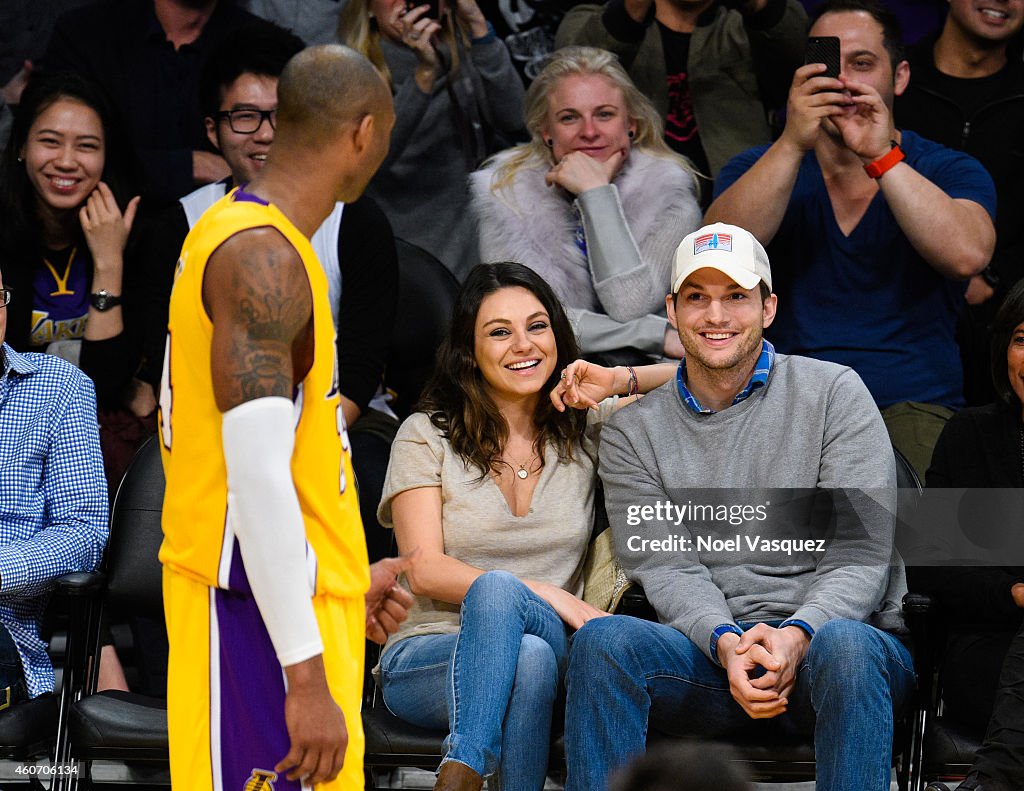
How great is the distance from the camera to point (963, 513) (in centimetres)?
371

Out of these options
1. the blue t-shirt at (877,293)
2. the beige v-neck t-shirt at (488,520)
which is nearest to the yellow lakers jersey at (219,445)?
the beige v-neck t-shirt at (488,520)

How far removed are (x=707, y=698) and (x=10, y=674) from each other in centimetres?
172

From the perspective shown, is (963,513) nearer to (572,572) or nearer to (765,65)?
(572,572)

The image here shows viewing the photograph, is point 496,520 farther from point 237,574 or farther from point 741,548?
point 237,574

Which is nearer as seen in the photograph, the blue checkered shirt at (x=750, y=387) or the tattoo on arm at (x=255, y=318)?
the tattoo on arm at (x=255, y=318)

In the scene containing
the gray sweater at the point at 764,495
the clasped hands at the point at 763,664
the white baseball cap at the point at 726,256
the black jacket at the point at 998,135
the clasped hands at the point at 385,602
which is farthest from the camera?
the black jacket at the point at 998,135

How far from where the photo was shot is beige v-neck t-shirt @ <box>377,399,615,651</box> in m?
3.68

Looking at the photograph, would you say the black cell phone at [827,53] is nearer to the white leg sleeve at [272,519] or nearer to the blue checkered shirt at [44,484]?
the blue checkered shirt at [44,484]

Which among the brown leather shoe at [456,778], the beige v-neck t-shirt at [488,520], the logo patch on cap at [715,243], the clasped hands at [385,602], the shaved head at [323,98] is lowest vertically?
the brown leather shoe at [456,778]

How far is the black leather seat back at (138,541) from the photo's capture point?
12.6ft

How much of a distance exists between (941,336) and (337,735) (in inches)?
107

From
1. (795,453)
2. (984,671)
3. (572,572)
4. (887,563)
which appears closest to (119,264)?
(572,572)

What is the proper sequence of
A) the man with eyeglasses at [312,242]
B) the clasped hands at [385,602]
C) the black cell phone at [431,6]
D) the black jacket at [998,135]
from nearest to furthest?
the clasped hands at [385,602] < the man with eyeglasses at [312,242] < the black jacket at [998,135] < the black cell phone at [431,6]

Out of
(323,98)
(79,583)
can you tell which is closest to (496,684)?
(79,583)
